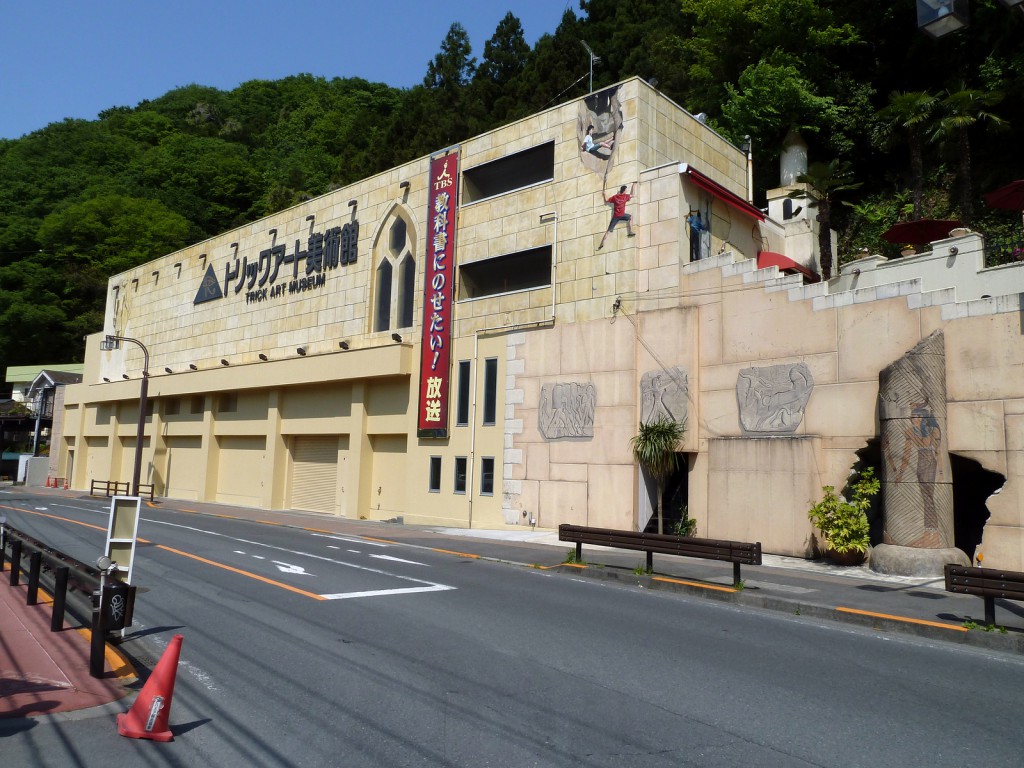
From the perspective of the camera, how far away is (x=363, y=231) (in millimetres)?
30375

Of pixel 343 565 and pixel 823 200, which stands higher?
pixel 823 200

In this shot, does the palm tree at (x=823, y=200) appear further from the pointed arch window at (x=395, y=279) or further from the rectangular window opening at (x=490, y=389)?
the pointed arch window at (x=395, y=279)

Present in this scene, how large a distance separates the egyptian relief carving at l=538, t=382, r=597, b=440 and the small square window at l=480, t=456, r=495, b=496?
7.75 ft

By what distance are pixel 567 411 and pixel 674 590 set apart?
9.82m

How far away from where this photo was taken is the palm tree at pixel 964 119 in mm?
28688

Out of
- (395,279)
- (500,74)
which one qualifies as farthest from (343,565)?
(500,74)

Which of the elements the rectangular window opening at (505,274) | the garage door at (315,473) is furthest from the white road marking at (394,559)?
the garage door at (315,473)

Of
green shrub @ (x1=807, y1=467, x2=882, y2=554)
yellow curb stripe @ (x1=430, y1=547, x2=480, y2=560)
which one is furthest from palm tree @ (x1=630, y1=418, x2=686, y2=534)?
yellow curb stripe @ (x1=430, y1=547, x2=480, y2=560)

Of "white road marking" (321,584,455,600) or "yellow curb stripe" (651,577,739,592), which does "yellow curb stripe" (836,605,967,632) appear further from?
"white road marking" (321,584,455,600)

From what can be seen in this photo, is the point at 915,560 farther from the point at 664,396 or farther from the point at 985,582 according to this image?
the point at 664,396

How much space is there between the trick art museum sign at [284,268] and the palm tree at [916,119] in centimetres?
2234

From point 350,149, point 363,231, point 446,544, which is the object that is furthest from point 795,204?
point 350,149

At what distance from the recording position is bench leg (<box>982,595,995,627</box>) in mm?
9508

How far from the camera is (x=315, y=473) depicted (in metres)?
32.1
